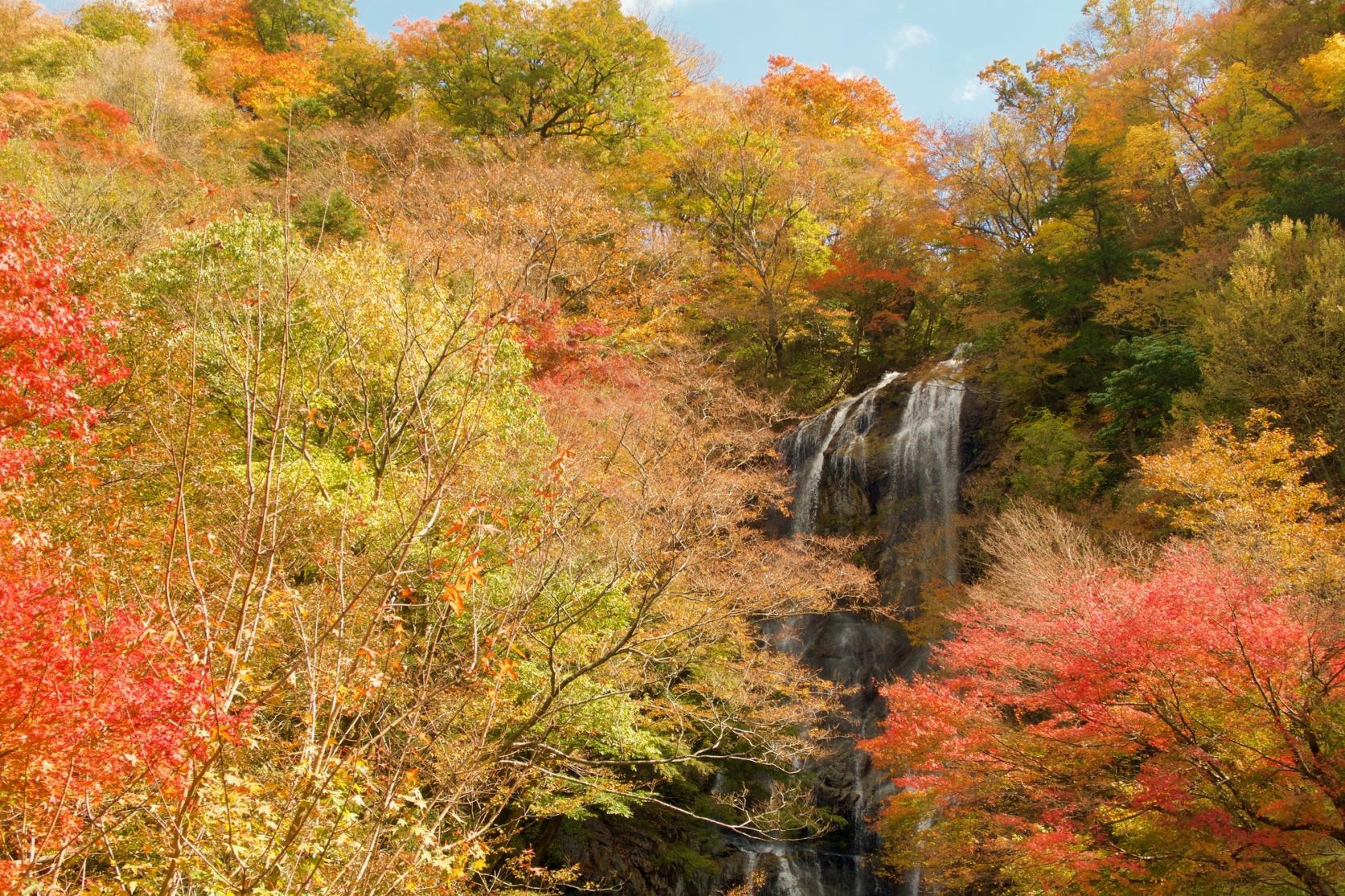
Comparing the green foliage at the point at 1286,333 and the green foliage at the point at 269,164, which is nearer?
the green foliage at the point at 1286,333

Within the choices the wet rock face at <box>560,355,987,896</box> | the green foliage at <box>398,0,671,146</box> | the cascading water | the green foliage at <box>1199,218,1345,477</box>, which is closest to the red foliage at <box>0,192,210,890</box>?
the wet rock face at <box>560,355,987,896</box>

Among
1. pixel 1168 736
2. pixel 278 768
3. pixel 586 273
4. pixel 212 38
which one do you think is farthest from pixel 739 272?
pixel 212 38

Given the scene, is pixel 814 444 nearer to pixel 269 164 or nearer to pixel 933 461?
pixel 933 461

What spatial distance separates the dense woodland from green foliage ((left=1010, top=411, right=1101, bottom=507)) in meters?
0.10

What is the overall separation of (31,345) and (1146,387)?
604 inches

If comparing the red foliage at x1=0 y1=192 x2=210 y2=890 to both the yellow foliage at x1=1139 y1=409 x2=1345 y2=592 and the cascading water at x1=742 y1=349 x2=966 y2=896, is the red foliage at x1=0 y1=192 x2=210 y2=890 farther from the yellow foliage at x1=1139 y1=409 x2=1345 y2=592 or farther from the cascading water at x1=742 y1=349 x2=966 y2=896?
the cascading water at x1=742 y1=349 x2=966 y2=896

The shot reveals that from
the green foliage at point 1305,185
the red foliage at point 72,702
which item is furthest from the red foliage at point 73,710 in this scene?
the green foliage at point 1305,185

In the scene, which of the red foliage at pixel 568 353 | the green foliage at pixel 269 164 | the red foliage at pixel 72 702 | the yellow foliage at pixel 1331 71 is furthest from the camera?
the green foliage at pixel 269 164

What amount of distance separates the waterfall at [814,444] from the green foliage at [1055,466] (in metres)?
4.60

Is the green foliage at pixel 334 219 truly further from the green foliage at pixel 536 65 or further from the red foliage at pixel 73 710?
the red foliage at pixel 73 710

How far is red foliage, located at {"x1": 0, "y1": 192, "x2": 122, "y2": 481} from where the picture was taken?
17.0 ft

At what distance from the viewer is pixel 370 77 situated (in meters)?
21.3

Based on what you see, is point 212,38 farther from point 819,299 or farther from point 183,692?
point 183,692

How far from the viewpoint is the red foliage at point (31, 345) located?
5184 mm
